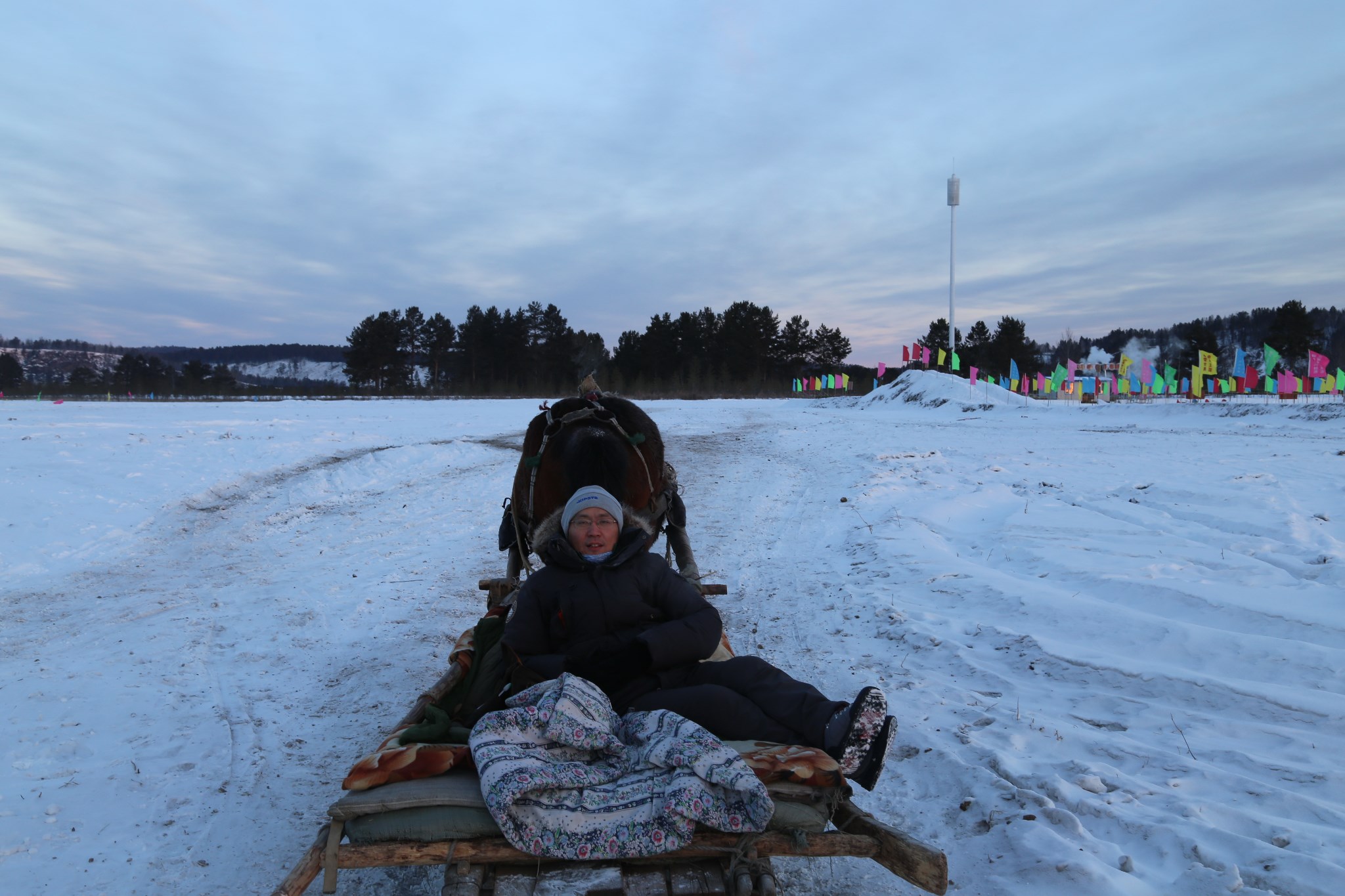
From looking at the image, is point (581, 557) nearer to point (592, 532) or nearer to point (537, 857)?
Result: point (592, 532)

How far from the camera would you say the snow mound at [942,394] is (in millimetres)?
32312

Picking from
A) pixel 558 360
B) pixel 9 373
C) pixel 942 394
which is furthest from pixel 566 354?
pixel 9 373

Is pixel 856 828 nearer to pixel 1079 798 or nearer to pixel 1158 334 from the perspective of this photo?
pixel 1079 798

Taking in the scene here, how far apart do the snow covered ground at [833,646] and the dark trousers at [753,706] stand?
22.6 inches

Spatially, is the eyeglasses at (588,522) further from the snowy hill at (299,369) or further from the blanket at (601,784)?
the snowy hill at (299,369)

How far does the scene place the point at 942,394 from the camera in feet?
115

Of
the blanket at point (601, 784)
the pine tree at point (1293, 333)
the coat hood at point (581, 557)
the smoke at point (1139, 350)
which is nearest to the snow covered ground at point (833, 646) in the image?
the blanket at point (601, 784)

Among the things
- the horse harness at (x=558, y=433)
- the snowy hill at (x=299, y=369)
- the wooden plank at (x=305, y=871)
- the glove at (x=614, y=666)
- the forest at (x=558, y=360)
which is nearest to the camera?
the wooden plank at (x=305, y=871)

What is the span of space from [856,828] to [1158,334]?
149 meters

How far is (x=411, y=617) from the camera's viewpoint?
5.97 meters

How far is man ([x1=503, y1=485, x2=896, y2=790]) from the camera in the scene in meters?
2.80

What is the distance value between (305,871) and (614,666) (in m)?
1.49

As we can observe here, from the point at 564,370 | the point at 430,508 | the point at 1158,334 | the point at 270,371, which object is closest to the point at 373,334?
the point at 564,370

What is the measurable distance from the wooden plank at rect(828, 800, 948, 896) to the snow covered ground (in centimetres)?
60
